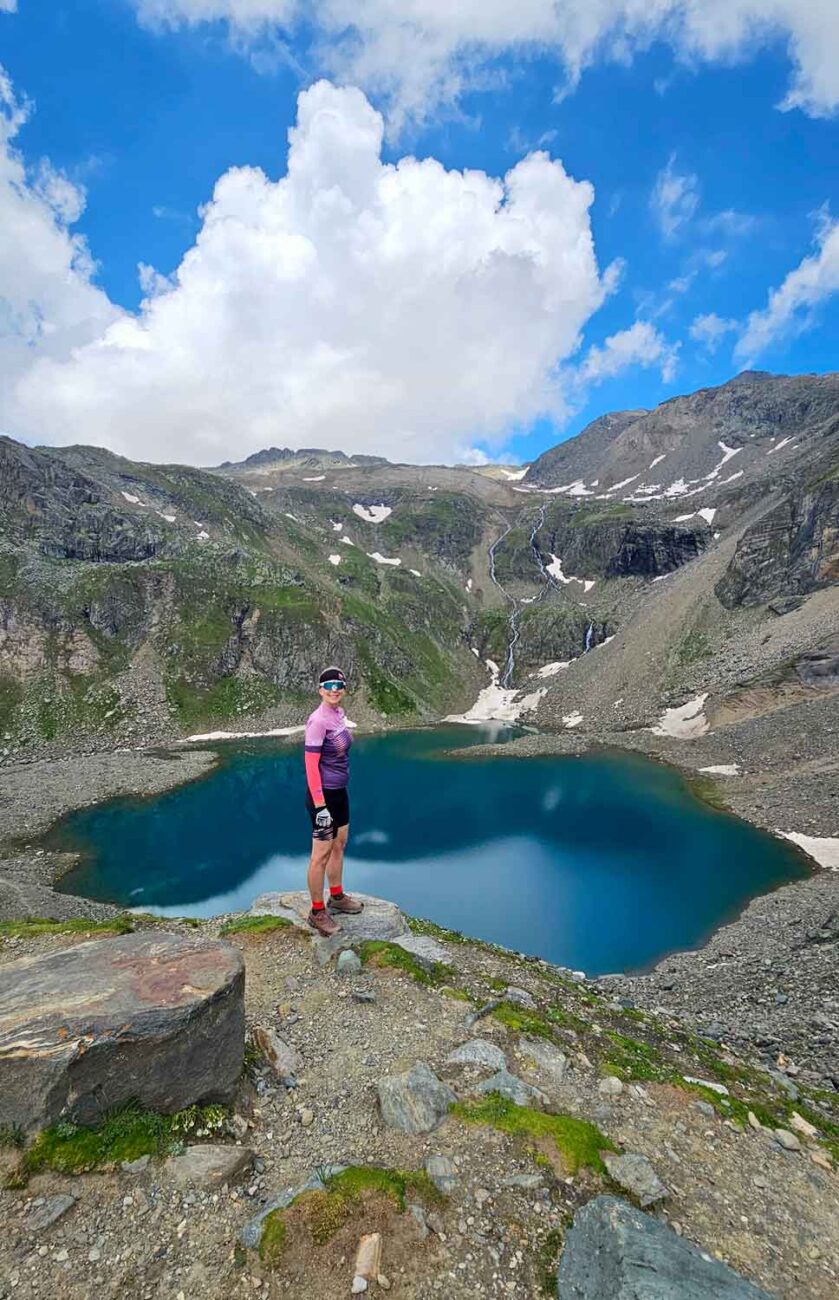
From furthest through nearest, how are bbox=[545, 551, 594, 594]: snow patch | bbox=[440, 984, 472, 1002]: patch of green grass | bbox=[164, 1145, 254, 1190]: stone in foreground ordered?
bbox=[545, 551, 594, 594]: snow patch
bbox=[440, 984, 472, 1002]: patch of green grass
bbox=[164, 1145, 254, 1190]: stone in foreground

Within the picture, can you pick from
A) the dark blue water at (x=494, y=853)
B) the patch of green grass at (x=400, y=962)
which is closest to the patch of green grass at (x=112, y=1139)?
the patch of green grass at (x=400, y=962)

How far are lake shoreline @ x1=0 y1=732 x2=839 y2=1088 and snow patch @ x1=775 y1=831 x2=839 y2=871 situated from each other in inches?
29.5

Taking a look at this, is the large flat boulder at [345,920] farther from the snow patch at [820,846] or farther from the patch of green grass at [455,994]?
the snow patch at [820,846]

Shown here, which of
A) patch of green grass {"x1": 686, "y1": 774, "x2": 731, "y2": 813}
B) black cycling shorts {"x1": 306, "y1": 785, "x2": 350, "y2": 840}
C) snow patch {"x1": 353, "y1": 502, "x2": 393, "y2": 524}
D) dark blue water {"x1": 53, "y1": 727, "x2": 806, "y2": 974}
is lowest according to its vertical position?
dark blue water {"x1": 53, "y1": 727, "x2": 806, "y2": 974}

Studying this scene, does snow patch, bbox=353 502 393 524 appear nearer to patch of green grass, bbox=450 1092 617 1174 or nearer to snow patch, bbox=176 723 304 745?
snow patch, bbox=176 723 304 745

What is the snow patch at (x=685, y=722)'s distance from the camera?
6594 centimetres

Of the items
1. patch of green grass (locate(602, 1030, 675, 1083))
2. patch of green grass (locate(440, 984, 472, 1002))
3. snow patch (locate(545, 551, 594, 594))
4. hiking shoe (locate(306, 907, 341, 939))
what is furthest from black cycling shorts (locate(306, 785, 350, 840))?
snow patch (locate(545, 551, 594, 594))

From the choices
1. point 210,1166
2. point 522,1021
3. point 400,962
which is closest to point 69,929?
point 400,962

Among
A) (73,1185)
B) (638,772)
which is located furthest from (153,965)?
(638,772)

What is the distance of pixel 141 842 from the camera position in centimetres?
4256

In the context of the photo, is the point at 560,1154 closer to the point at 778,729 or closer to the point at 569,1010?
the point at 569,1010

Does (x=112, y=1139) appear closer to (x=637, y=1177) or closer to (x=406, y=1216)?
(x=406, y=1216)

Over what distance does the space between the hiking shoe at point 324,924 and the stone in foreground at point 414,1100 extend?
12.5 feet

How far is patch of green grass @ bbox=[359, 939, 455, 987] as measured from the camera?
1035 cm
